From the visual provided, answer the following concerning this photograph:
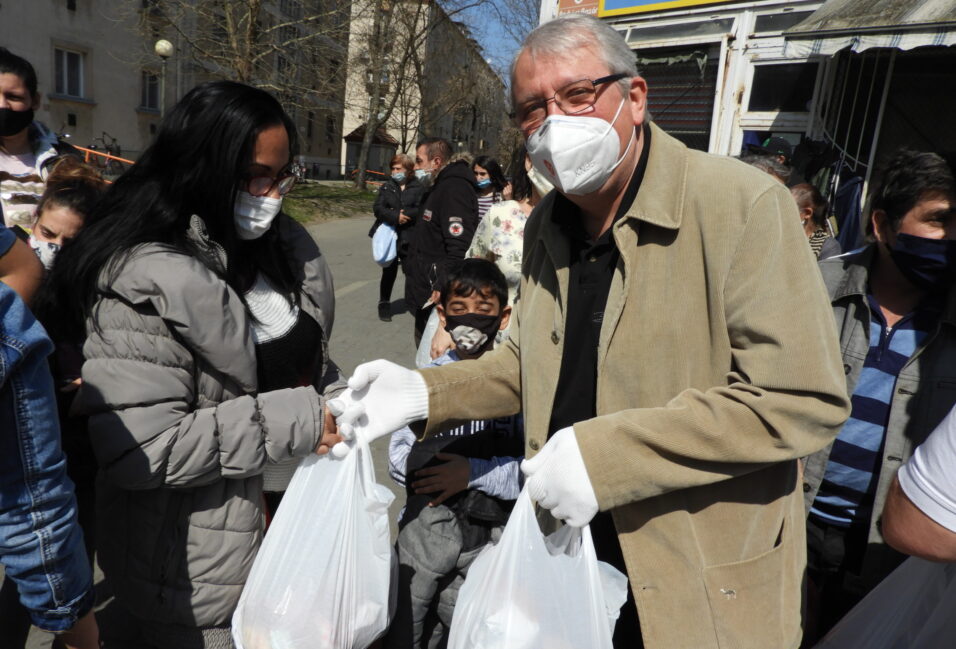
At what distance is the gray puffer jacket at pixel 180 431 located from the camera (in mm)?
1559

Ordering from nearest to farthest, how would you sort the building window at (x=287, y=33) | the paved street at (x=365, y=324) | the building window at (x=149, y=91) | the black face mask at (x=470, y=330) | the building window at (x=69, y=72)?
the black face mask at (x=470, y=330), the paved street at (x=365, y=324), the building window at (x=287, y=33), the building window at (x=69, y=72), the building window at (x=149, y=91)

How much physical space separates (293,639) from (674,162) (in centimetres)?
147

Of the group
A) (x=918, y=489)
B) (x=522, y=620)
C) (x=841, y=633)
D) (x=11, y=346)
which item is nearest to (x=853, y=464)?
(x=841, y=633)

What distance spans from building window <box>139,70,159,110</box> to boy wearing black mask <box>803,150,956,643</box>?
29.8 meters

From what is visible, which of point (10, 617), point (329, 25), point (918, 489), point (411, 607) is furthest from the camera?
point (329, 25)

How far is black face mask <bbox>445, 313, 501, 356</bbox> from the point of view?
2674 millimetres

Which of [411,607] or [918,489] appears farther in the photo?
[411,607]

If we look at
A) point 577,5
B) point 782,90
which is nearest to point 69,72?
point 577,5

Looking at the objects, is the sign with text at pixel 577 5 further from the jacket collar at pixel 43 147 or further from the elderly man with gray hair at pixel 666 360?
the elderly man with gray hair at pixel 666 360

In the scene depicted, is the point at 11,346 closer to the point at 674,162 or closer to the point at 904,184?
the point at 674,162

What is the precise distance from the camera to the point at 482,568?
150cm

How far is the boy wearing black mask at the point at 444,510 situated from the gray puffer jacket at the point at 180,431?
0.57 metres

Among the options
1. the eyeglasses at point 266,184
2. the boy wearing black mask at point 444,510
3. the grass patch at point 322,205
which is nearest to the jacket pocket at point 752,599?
the boy wearing black mask at point 444,510

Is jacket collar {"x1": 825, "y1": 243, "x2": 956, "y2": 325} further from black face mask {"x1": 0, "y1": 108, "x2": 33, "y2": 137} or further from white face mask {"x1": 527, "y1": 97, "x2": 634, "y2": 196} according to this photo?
black face mask {"x1": 0, "y1": 108, "x2": 33, "y2": 137}
